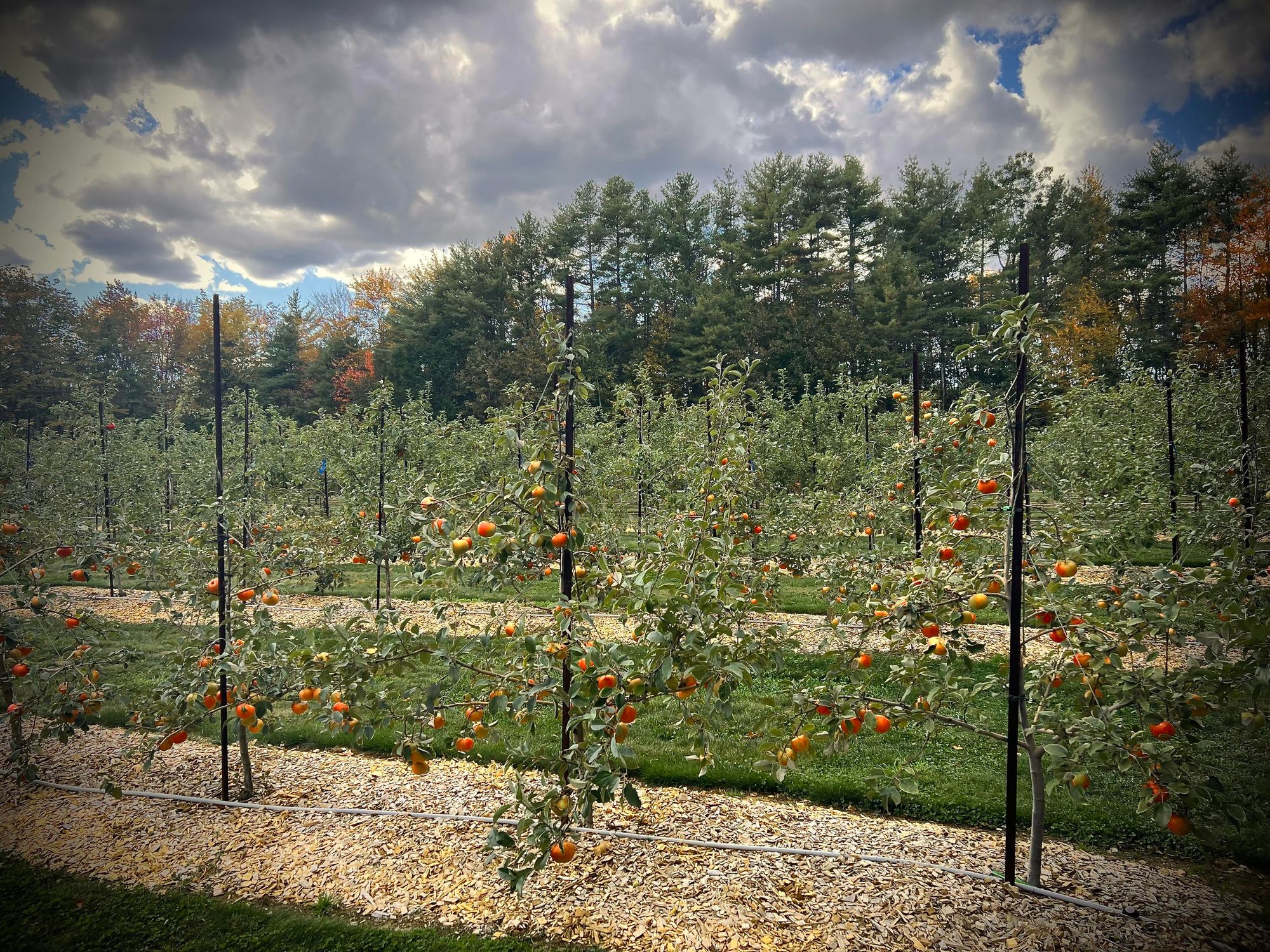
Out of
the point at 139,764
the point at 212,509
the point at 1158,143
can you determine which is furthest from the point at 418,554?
the point at 1158,143

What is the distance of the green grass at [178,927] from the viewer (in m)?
2.21

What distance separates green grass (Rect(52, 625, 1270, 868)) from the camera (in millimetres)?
2795

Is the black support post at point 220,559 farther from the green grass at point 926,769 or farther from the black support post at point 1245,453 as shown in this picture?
the black support post at point 1245,453

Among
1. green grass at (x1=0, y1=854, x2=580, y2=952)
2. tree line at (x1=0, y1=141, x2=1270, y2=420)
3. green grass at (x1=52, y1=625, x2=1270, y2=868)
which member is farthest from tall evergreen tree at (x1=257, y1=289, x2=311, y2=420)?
green grass at (x1=0, y1=854, x2=580, y2=952)

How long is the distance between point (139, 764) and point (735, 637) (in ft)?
12.5

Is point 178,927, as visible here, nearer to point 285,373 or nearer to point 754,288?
point 754,288

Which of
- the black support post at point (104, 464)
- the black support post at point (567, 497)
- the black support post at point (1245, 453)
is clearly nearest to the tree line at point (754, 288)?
the black support post at point (104, 464)

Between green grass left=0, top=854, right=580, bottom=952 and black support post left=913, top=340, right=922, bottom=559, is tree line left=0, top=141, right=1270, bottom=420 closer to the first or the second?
black support post left=913, top=340, right=922, bottom=559

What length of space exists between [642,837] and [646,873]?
0.23 m

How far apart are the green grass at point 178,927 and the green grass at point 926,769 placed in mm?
727

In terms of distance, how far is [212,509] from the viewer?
9.80 feet

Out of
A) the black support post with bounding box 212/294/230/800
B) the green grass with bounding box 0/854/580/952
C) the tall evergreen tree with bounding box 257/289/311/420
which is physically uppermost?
the tall evergreen tree with bounding box 257/289/311/420

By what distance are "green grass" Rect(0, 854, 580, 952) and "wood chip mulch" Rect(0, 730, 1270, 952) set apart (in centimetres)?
9

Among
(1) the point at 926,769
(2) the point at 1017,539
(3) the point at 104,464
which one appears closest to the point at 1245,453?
(1) the point at 926,769
